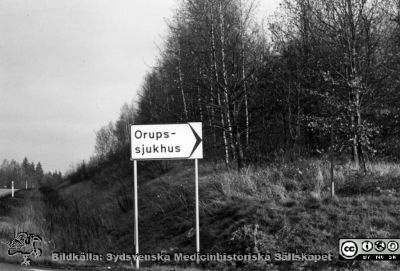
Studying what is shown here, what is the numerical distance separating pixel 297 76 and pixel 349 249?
48.1 feet

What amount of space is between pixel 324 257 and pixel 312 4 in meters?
12.3

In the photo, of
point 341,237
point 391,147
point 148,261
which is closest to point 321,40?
point 391,147

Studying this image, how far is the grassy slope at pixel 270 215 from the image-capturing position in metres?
11.9

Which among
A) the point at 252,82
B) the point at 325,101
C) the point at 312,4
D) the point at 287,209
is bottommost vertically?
the point at 287,209

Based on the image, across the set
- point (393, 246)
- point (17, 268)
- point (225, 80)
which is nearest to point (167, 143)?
point (17, 268)

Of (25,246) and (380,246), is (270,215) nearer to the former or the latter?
(380,246)

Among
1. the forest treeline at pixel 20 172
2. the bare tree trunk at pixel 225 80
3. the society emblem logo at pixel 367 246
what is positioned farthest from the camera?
the forest treeline at pixel 20 172

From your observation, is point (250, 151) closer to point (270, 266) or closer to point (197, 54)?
point (197, 54)

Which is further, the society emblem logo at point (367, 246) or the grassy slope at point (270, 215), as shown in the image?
the grassy slope at point (270, 215)

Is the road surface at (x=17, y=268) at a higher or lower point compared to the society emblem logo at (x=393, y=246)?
lower

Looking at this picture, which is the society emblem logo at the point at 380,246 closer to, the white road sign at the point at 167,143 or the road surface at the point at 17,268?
the white road sign at the point at 167,143

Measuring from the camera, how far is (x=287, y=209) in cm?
1348

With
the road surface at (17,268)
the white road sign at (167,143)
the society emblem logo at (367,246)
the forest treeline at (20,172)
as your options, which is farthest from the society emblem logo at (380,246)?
the forest treeline at (20,172)

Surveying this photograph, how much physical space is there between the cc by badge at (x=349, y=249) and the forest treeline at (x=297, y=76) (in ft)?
16.6
